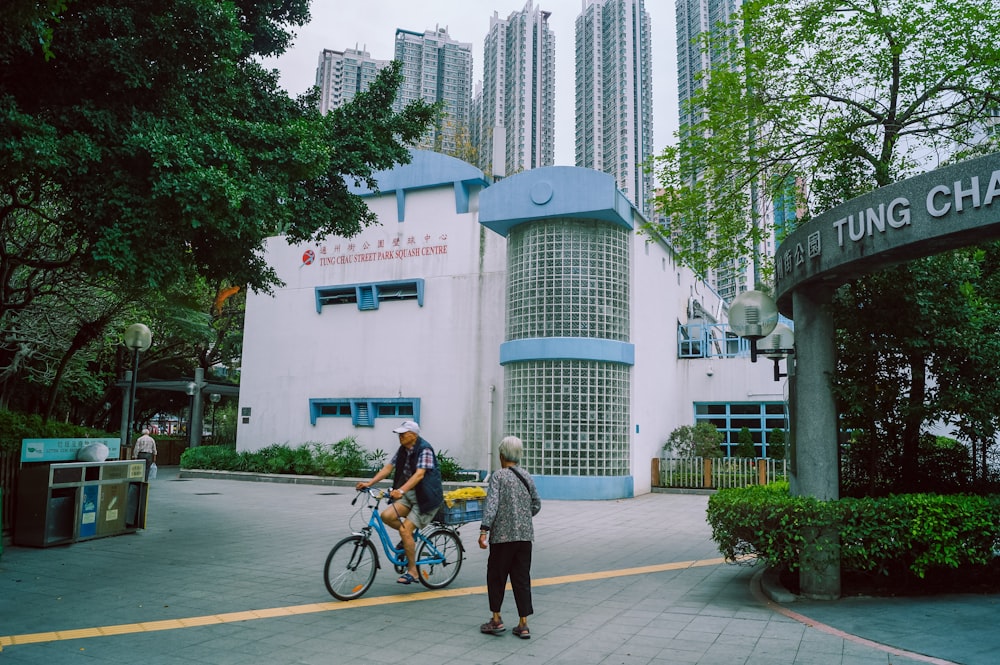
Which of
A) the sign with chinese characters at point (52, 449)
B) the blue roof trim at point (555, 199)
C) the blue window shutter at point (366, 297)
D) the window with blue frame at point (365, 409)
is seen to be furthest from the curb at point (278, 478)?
the sign with chinese characters at point (52, 449)

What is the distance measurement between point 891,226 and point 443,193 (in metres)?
15.3

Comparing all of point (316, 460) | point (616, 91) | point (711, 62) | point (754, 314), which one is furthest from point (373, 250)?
point (616, 91)

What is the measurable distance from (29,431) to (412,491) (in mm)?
6774

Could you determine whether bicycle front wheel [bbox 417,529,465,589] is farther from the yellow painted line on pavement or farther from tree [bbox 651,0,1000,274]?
tree [bbox 651,0,1000,274]

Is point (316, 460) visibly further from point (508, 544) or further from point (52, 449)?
point (508, 544)

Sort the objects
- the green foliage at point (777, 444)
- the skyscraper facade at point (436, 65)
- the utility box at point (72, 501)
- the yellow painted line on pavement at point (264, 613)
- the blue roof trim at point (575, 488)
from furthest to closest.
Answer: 1. the skyscraper facade at point (436, 65)
2. the green foliage at point (777, 444)
3. the blue roof trim at point (575, 488)
4. the utility box at point (72, 501)
5. the yellow painted line on pavement at point (264, 613)

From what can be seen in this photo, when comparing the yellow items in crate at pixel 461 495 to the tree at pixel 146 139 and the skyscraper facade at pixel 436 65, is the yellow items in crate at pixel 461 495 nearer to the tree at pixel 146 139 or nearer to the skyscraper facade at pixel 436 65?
the tree at pixel 146 139

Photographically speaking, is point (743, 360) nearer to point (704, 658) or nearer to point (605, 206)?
point (605, 206)

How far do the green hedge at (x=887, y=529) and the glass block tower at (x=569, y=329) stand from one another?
9.79 m

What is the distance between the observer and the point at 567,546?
34.5ft

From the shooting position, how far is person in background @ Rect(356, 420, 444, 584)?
22.9 ft

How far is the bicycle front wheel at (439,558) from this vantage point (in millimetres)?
7336

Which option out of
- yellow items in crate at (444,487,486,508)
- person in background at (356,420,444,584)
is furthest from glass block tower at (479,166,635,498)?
person in background at (356,420,444,584)

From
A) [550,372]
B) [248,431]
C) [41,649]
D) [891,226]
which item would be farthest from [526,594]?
[248,431]
